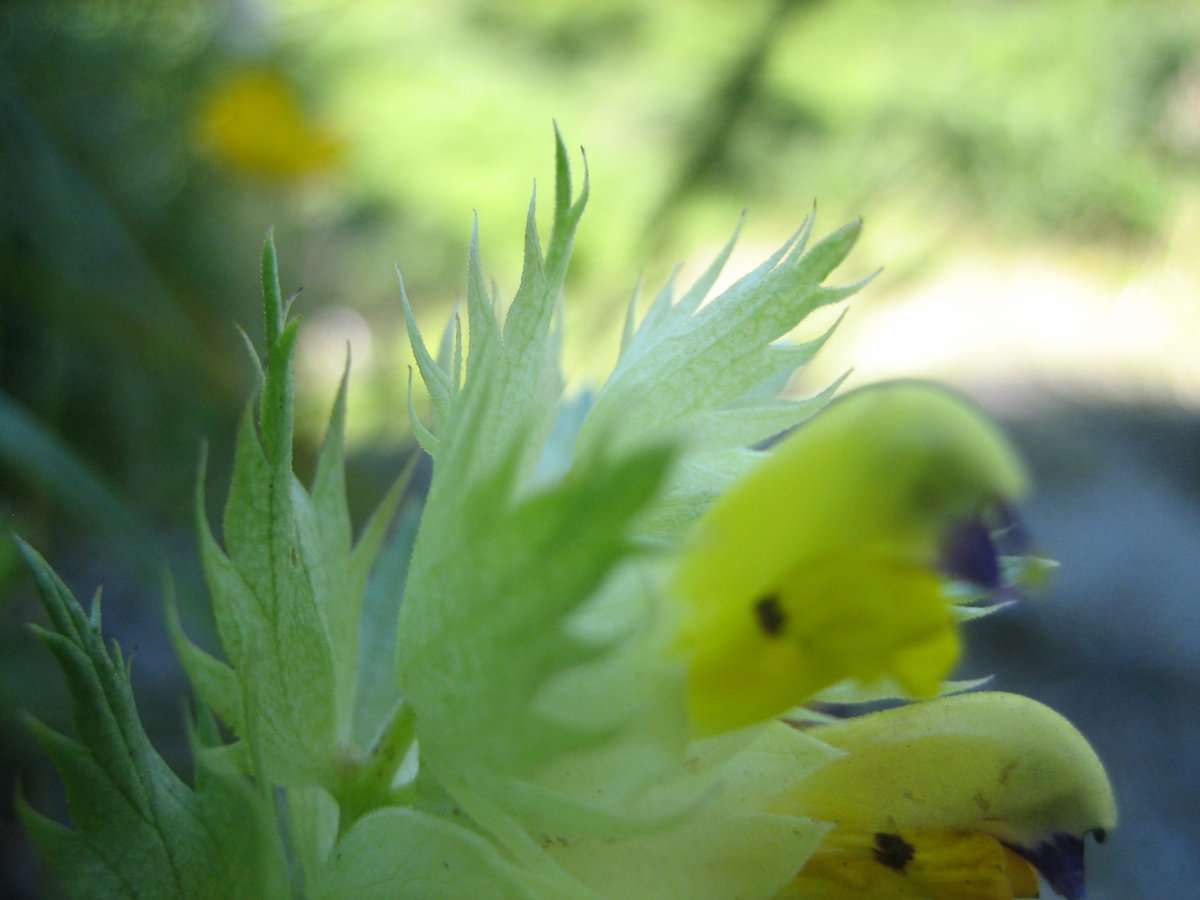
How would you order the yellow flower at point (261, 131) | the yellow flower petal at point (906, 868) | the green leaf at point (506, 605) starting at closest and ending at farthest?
1. the green leaf at point (506, 605)
2. the yellow flower petal at point (906, 868)
3. the yellow flower at point (261, 131)

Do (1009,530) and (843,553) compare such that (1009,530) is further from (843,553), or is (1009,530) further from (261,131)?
(261,131)

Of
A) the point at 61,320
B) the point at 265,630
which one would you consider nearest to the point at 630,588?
the point at 265,630

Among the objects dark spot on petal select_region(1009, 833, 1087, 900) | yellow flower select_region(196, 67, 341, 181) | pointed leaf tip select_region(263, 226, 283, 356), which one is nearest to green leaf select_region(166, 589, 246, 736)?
pointed leaf tip select_region(263, 226, 283, 356)

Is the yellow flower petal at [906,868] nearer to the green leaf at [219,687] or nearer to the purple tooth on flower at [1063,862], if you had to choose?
the purple tooth on flower at [1063,862]

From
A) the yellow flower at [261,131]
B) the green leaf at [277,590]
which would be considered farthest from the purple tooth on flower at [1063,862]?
the yellow flower at [261,131]

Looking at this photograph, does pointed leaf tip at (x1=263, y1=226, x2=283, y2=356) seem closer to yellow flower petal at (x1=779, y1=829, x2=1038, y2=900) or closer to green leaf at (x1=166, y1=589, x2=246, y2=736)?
green leaf at (x1=166, y1=589, x2=246, y2=736)

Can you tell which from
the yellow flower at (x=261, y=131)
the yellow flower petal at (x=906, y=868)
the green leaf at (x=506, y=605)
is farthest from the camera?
the yellow flower at (x=261, y=131)

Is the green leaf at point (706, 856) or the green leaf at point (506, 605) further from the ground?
the green leaf at point (506, 605)

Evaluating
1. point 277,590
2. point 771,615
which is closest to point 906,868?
point 771,615
